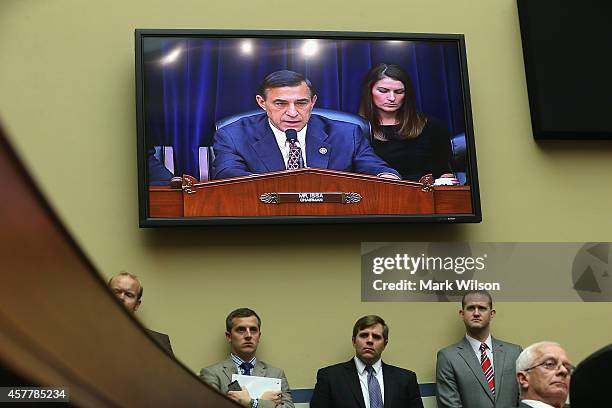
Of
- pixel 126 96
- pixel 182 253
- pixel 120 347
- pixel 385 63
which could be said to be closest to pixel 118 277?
pixel 182 253

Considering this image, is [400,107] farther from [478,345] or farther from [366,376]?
[366,376]

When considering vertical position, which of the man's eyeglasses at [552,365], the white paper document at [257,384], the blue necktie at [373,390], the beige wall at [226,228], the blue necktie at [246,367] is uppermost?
the beige wall at [226,228]

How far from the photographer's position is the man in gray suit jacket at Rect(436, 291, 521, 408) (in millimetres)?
5156

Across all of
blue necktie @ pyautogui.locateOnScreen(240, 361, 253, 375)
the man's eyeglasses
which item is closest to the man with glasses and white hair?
the man's eyeglasses

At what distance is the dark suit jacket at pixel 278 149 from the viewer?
5457 millimetres

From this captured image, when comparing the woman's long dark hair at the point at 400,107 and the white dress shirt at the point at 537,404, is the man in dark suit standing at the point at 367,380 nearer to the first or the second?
the woman's long dark hair at the point at 400,107

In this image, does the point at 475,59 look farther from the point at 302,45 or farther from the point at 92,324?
the point at 92,324

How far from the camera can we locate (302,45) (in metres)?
5.67

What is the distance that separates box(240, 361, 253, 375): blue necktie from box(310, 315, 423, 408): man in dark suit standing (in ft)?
1.41

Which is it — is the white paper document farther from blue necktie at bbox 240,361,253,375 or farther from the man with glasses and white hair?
the man with glasses and white hair

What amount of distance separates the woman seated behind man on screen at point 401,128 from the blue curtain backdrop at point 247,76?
59mm

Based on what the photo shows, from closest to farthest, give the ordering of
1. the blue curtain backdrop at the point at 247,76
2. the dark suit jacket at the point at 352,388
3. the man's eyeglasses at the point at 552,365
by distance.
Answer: the man's eyeglasses at the point at 552,365 < the dark suit jacket at the point at 352,388 < the blue curtain backdrop at the point at 247,76

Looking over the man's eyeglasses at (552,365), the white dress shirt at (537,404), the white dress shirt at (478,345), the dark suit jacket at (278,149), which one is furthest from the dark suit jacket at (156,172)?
the white dress shirt at (537,404)

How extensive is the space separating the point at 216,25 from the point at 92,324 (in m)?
5.60
